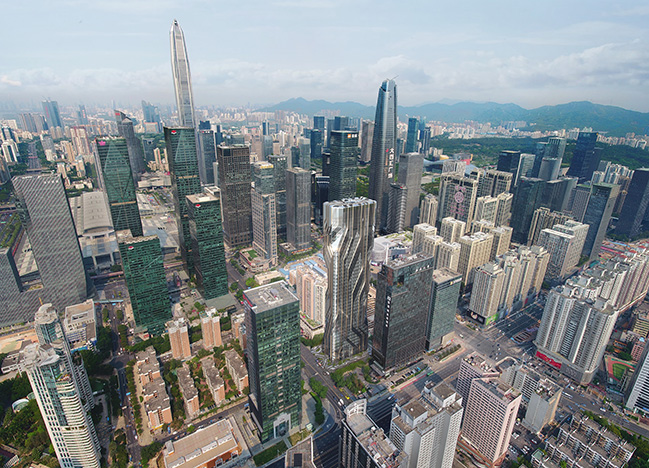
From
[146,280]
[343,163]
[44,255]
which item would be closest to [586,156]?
[343,163]

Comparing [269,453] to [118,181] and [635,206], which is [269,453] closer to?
[118,181]

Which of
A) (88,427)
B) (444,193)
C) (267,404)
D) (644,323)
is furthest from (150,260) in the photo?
(644,323)

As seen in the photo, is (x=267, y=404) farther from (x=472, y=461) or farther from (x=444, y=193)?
(x=444, y=193)

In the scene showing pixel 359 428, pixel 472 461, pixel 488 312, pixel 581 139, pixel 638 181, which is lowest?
pixel 472 461

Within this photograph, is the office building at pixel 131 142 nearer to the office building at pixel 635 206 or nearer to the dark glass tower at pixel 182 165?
the dark glass tower at pixel 182 165

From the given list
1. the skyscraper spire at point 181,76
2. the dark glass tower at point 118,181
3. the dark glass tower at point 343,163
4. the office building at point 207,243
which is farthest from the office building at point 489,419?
the skyscraper spire at point 181,76
